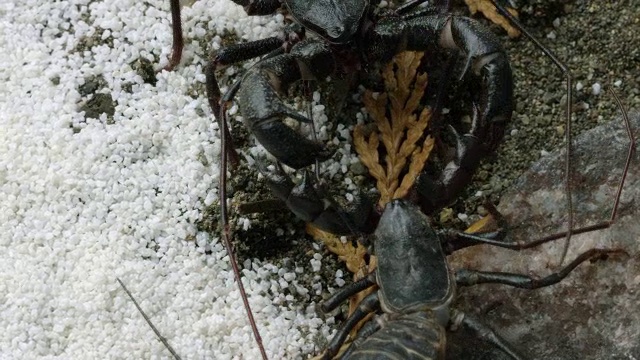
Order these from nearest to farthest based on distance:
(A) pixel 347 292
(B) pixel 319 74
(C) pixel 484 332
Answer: (C) pixel 484 332
(A) pixel 347 292
(B) pixel 319 74

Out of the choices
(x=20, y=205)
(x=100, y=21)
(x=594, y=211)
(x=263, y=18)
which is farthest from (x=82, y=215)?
(x=594, y=211)

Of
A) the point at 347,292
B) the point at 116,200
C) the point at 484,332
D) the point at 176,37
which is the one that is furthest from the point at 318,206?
the point at 176,37

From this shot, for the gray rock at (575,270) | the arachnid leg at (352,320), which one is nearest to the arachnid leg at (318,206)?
the arachnid leg at (352,320)

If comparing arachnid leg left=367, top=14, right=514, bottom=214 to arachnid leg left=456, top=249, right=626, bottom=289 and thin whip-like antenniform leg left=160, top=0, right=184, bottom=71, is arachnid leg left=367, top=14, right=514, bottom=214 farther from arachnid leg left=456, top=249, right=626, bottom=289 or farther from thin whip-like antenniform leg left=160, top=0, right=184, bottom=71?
thin whip-like antenniform leg left=160, top=0, right=184, bottom=71

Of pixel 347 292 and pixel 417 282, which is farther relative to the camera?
pixel 347 292

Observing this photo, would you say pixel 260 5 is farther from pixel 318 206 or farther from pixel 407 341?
pixel 407 341

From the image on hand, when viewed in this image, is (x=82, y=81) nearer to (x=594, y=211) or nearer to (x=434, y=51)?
(x=434, y=51)
